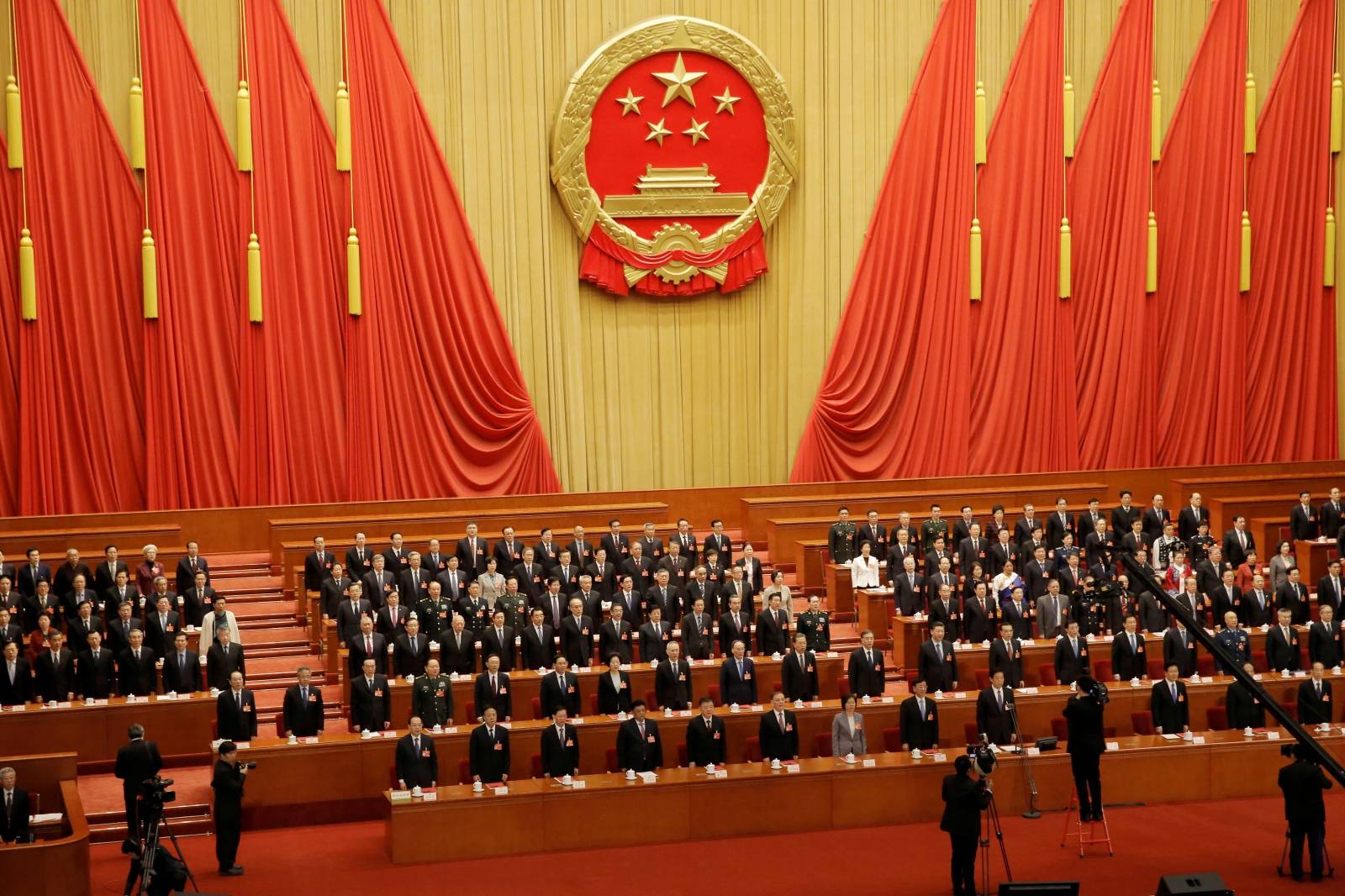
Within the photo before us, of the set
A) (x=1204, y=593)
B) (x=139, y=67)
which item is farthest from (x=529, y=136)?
(x=1204, y=593)

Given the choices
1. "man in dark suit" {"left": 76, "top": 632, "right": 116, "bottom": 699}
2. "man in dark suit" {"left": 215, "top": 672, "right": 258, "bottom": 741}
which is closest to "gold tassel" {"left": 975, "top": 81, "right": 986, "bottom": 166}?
"man in dark suit" {"left": 215, "top": 672, "right": 258, "bottom": 741}

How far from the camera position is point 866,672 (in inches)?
407

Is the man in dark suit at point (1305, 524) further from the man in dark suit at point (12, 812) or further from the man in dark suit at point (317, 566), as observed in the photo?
the man in dark suit at point (12, 812)

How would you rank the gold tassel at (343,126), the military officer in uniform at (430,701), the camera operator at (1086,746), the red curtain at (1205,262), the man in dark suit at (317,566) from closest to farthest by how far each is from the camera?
the camera operator at (1086,746) → the military officer in uniform at (430,701) → the man in dark suit at (317,566) → the gold tassel at (343,126) → the red curtain at (1205,262)

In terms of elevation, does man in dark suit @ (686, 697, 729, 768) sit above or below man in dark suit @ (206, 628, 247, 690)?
below

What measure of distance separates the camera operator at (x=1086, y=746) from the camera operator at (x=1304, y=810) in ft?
3.30

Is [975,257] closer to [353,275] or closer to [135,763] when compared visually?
[353,275]

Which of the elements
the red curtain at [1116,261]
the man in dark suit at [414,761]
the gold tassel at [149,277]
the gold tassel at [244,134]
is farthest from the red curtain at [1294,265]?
the gold tassel at [149,277]

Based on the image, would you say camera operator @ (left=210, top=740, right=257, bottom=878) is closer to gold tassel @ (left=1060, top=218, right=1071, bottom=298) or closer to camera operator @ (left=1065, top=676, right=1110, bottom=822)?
camera operator @ (left=1065, top=676, right=1110, bottom=822)

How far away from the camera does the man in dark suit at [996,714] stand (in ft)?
31.8

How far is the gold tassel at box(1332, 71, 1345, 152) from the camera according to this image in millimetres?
15820

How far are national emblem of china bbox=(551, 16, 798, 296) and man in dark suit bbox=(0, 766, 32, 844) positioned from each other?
7.80m

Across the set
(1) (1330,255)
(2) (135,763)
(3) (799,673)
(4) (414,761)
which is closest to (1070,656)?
(3) (799,673)

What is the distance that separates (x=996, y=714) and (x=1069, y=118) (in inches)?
300
